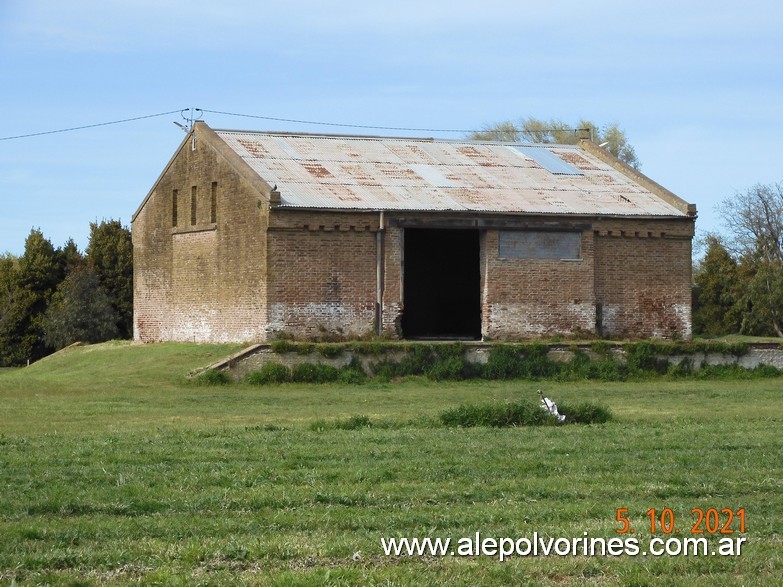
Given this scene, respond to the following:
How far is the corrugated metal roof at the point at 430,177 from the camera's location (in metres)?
34.6

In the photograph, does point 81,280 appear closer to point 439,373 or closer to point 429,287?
point 429,287

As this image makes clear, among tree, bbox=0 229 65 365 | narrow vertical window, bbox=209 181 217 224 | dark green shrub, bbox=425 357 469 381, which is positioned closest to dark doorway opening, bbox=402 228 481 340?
narrow vertical window, bbox=209 181 217 224

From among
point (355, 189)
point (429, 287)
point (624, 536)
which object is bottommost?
point (624, 536)

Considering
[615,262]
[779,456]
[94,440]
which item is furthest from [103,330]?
[779,456]

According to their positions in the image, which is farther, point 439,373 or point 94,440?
point 439,373

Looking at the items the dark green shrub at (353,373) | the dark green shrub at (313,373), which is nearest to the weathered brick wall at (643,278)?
the dark green shrub at (353,373)

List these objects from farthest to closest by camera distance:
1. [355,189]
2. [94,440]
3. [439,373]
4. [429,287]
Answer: [429,287] < [355,189] < [439,373] < [94,440]

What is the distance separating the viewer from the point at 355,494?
442 inches

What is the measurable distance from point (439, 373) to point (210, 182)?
10.5 metres

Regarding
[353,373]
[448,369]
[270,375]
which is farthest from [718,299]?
[270,375]

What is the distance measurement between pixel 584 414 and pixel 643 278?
61.5 ft

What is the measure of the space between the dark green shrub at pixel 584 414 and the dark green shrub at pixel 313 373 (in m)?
12.4

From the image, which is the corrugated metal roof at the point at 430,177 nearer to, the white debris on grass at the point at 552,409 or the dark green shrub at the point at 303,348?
the dark green shrub at the point at 303,348

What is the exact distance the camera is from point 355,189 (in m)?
35.1
